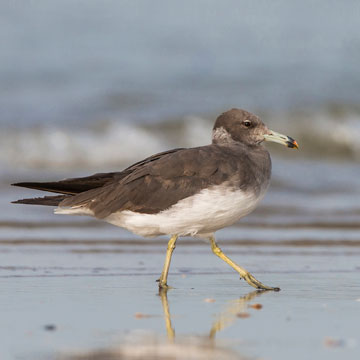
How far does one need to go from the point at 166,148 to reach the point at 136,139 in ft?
1.97

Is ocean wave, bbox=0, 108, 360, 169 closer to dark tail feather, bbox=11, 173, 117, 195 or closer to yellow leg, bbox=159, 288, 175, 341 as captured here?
dark tail feather, bbox=11, 173, 117, 195

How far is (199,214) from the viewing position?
6.13 meters

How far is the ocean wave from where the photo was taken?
15.1m

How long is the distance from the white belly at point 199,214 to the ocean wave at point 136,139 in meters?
8.11

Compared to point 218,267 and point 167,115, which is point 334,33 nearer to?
point 167,115

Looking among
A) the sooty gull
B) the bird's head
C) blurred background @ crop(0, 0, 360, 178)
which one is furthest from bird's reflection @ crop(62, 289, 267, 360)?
blurred background @ crop(0, 0, 360, 178)

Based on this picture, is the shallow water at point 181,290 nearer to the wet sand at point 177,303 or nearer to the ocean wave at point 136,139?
the wet sand at point 177,303

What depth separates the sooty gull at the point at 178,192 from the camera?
6.14 metres

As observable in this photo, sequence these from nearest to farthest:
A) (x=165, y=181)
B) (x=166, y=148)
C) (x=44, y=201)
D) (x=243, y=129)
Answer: (x=165, y=181), (x=44, y=201), (x=243, y=129), (x=166, y=148)

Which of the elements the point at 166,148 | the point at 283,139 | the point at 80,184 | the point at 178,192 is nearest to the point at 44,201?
the point at 80,184

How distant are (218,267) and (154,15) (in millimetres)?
17649

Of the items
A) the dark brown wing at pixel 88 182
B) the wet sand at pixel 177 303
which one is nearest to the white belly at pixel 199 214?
the dark brown wing at pixel 88 182

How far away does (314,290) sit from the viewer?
6.07m

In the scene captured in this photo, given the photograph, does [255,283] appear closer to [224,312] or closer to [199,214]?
[199,214]
